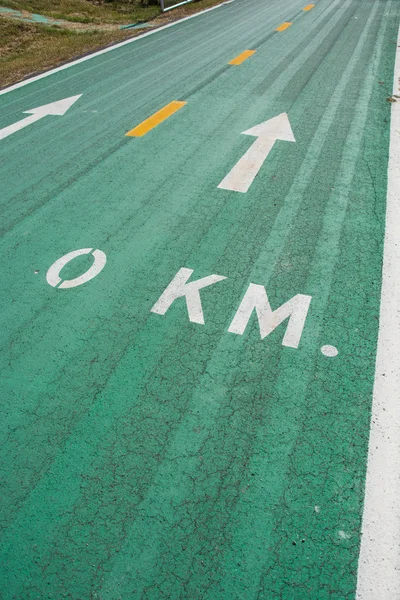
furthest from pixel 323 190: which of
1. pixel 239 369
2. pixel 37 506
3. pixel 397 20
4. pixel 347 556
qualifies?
pixel 397 20

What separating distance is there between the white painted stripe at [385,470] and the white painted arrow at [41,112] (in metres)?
7.78

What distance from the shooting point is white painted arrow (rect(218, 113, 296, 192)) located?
745 cm

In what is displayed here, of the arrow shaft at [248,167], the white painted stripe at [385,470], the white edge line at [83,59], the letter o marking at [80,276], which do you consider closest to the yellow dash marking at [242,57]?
the white edge line at [83,59]

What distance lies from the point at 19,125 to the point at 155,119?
9.19 ft

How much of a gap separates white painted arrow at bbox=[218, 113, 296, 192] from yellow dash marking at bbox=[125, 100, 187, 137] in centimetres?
190

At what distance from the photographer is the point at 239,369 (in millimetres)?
4449

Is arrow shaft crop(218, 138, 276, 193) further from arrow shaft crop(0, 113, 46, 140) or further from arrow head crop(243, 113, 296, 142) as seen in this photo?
arrow shaft crop(0, 113, 46, 140)

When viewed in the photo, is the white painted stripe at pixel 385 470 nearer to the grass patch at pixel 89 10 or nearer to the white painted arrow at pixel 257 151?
the white painted arrow at pixel 257 151

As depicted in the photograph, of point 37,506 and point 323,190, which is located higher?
point 323,190

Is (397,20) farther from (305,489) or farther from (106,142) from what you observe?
(305,489)

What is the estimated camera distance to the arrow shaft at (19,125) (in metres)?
9.42

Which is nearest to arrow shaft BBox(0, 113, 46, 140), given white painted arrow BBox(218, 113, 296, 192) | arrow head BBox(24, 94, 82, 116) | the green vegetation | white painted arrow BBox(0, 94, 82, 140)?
white painted arrow BBox(0, 94, 82, 140)

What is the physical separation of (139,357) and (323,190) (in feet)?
13.7

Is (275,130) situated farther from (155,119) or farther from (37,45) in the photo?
(37,45)
